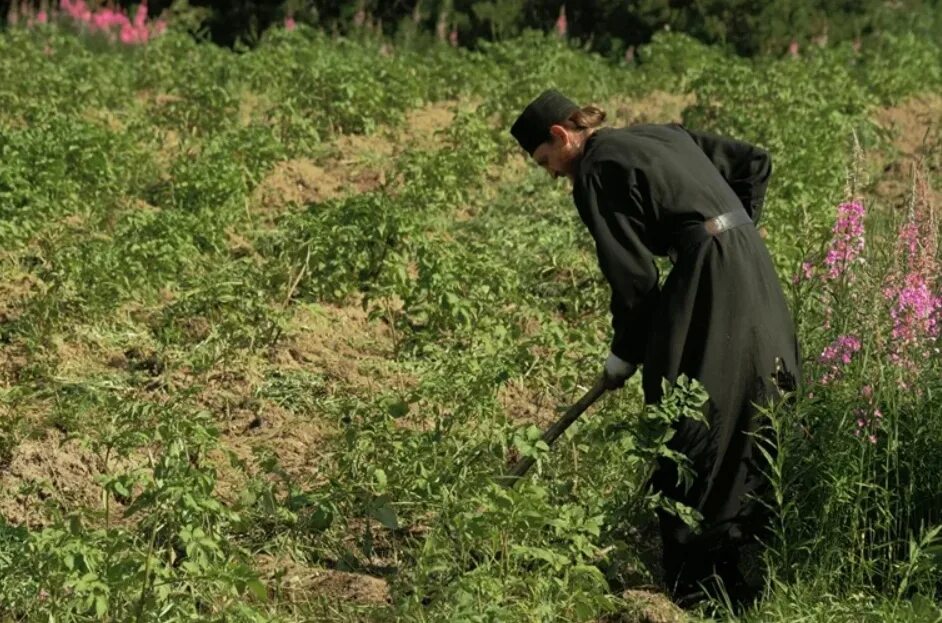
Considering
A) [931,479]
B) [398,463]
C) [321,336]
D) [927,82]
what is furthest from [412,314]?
[927,82]

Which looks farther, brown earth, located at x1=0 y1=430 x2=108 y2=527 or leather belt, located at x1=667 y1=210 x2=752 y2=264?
brown earth, located at x1=0 y1=430 x2=108 y2=527

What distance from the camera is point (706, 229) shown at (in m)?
5.45

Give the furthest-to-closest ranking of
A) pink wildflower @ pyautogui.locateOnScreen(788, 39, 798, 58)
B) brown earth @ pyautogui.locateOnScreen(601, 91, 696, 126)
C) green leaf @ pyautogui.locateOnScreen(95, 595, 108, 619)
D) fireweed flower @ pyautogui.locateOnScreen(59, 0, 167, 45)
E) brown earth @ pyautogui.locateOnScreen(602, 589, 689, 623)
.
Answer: pink wildflower @ pyautogui.locateOnScreen(788, 39, 798, 58), fireweed flower @ pyautogui.locateOnScreen(59, 0, 167, 45), brown earth @ pyautogui.locateOnScreen(601, 91, 696, 126), brown earth @ pyautogui.locateOnScreen(602, 589, 689, 623), green leaf @ pyautogui.locateOnScreen(95, 595, 108, 619)

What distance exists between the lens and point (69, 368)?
23.9ft

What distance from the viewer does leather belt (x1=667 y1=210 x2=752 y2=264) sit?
5445 mm

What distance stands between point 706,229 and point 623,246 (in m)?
0.27

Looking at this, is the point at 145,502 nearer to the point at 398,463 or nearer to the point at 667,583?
the point at 398,463

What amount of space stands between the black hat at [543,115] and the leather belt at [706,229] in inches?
20.5

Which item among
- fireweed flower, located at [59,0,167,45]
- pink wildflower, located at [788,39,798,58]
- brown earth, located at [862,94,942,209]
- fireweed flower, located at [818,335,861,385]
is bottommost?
fireweed flower, located at [59,0,167,45]

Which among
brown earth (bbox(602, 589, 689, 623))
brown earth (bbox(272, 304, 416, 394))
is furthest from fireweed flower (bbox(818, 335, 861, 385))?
brown earth (bbox(272, 304, 416, 394))

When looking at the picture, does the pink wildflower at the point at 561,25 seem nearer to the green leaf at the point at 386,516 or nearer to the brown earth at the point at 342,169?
the brown earth at the point at 342,169

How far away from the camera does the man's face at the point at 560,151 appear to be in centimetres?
562

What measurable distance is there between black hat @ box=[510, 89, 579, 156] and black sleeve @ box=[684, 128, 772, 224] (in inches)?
19.3

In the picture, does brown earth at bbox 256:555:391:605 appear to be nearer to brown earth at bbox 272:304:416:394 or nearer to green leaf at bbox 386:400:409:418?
green leaf at bbox 386:400:409:418
